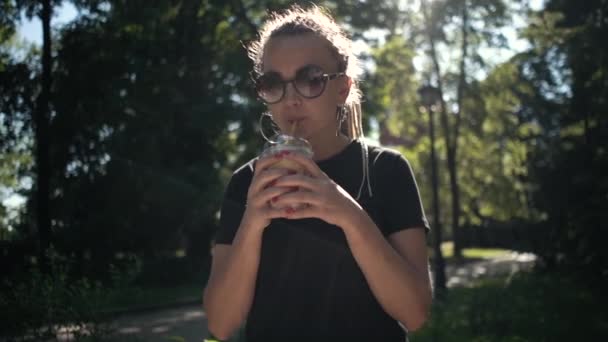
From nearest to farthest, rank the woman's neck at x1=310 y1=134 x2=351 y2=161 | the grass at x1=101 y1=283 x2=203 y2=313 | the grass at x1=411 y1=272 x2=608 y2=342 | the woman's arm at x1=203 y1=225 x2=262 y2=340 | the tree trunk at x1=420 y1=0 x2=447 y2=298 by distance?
1. the woman's arm at x1=203 y1=225 x2=262 y2=340
2. the woman's neck at x1=310 y1=134 x2=351 y2=161
3. the grass at x1=411 y1=272 x2=608 y2=342
4. the grass at x1=101 y1=283 x2=203 y2=313
5. the tree trunk at x1=420 y1=0 x2=447 y2=298

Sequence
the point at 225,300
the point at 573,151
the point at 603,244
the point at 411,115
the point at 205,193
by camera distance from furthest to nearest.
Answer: the point at 411,115 < the point at 205,193 < the point at 573,151 < the point at 603,244 < the point at 225,300

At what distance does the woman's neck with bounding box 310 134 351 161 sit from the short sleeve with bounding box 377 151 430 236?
0.19 metres

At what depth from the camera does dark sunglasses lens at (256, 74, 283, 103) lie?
6.18ft

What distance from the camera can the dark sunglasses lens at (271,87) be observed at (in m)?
1.88

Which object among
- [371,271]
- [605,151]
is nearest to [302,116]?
[371,271]

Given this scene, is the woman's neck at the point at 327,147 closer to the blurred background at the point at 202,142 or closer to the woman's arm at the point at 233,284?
the woman's arm at the point at 233,284

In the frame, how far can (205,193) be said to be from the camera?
18.6m

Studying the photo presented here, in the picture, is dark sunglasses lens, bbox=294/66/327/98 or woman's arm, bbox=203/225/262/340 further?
dark sunglasses lens, bbox=294/66/327/98

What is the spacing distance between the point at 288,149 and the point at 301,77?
38 cm

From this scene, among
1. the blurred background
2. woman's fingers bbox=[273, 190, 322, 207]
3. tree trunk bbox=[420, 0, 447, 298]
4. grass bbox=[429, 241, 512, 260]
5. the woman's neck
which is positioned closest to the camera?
woman's fingers bbox=[273, 190, 322, 207]

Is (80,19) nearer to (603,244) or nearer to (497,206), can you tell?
(603,244)

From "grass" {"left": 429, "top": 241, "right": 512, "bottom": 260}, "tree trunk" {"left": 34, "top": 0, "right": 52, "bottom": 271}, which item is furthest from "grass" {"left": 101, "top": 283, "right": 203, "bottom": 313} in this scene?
"grass" {"left": 429, "top": 241, "right": 512, "bottom": 260}

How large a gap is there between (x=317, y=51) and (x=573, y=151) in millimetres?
12601

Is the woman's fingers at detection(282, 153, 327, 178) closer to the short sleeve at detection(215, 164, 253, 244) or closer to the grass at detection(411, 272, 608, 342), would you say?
the short sleeve at detection(215, 164, 253, 244)
